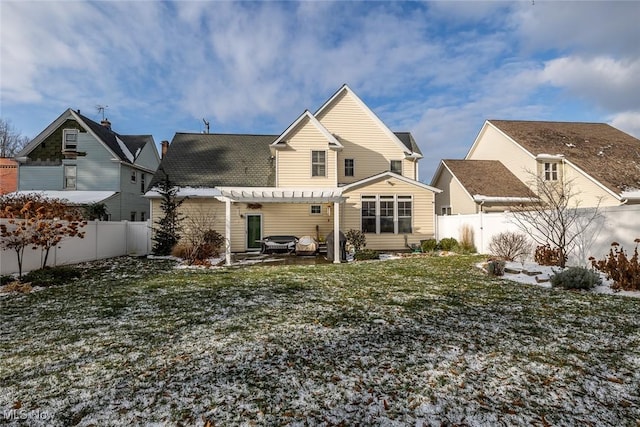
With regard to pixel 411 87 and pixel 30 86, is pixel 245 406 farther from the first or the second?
pixel 411 87

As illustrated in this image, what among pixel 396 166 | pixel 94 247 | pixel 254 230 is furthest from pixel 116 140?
pixel 396 166

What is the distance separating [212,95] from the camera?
Result: 18.4 meters

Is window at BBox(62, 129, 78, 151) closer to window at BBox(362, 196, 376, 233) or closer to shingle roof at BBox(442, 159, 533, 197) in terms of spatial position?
window at BBox(362, 196, 376, 233)

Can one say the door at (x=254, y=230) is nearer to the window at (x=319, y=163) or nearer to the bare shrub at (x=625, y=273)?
the window at (x=319, y=163)

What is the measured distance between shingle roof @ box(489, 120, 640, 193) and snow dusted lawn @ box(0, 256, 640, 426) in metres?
13.6

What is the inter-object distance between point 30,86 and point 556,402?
66.5 ft

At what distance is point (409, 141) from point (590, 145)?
10285 mm

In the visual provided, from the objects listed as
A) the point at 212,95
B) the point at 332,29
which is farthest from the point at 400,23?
the point at 212,95

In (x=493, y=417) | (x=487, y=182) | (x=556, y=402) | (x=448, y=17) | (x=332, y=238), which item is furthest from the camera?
(x=487, y=182)

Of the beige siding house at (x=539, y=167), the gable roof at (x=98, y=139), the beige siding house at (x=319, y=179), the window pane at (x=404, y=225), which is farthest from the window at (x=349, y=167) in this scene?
the gable roof at (x=98, y=139)

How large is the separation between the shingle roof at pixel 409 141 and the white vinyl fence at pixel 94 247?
14615 millimetres
